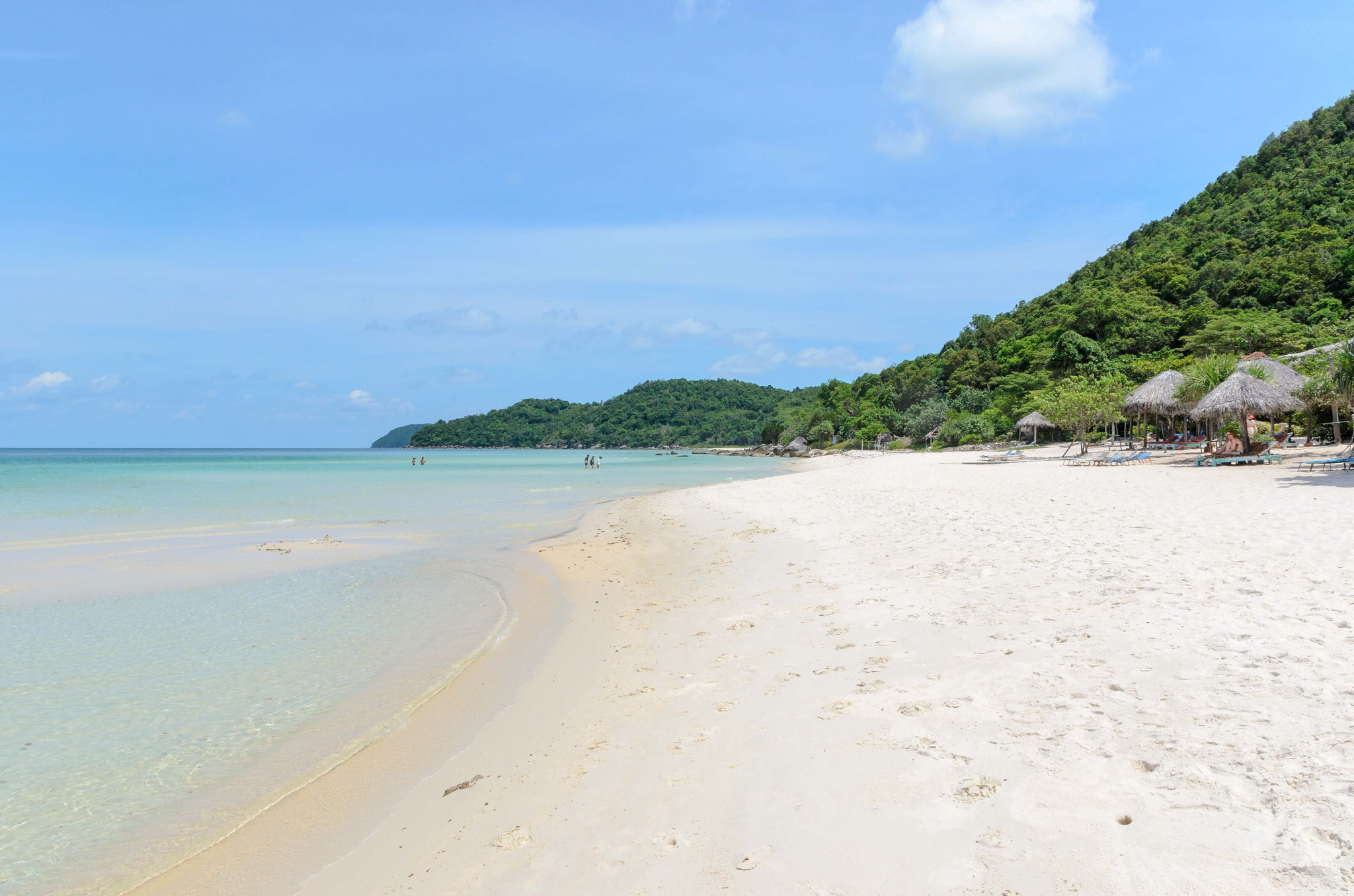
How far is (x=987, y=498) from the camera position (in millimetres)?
13188

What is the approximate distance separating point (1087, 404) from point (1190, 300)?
37.1 metres

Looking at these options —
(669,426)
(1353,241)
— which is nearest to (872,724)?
(1353,241)

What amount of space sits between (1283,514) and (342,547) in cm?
1486

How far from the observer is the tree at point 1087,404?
103 feet

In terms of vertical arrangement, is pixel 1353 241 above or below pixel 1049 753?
above

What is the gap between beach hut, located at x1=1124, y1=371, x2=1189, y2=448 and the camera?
2602 centimetres

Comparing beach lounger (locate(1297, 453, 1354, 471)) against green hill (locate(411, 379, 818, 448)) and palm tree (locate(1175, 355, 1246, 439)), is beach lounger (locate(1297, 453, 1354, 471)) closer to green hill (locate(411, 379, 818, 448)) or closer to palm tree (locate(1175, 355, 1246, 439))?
palm tree (locate(1175, 355, 1246, 439))

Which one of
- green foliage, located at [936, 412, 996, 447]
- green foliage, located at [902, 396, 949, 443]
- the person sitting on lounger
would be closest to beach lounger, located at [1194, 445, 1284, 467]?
the person sitting on lounger

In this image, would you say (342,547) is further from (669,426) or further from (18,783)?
(669,426)

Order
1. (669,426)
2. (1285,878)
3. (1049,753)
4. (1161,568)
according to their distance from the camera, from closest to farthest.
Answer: (1285,878) → (1049,753) → (1161,568) → (669,426)

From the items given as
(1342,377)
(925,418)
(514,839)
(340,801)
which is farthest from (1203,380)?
(925,418)

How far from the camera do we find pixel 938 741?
3529mm

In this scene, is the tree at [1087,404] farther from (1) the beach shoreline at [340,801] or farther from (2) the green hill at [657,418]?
(2) the green hill at [657,418]

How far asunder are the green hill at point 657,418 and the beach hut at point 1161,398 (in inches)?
4489
